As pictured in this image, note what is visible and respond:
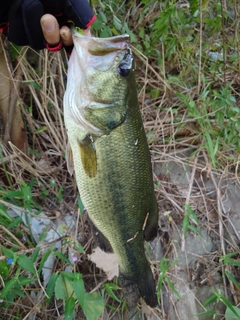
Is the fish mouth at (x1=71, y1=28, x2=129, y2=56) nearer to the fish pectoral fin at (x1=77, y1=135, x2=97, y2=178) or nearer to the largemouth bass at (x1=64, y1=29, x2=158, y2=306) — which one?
the largemouth bass at (x1=64, y1=29, x2=158, y2=306)

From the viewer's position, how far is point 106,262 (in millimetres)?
2182

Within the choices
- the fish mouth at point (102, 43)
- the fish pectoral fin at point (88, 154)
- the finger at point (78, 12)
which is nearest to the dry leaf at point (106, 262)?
the fish pectoral fin at point (88, 154)

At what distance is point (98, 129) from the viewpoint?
1.59m

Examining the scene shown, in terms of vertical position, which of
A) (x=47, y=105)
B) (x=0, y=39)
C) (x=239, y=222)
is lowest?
(x=239, y=222)

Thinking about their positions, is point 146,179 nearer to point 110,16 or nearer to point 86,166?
point 86,166

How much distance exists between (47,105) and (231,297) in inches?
76.6

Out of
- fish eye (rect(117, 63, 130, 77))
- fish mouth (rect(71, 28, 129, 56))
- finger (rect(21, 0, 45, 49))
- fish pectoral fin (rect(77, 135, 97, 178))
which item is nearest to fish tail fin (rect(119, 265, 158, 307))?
fish pectoral fin (rect(77, 135, 97, 178))

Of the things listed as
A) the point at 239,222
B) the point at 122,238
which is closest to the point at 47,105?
the point at 122,238

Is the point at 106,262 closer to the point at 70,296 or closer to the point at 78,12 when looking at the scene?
the point at 70,296

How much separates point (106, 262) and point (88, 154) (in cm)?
93

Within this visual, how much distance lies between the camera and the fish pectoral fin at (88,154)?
1548 mm

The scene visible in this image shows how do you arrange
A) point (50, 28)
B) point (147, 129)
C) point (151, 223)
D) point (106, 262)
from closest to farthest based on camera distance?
point (50, 28) → point (151, 223) → point (106, 262) → point (147, 129)

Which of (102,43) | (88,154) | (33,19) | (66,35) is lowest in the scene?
(88,154)

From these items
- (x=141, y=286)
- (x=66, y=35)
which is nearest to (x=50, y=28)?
(x=66, y=35)
